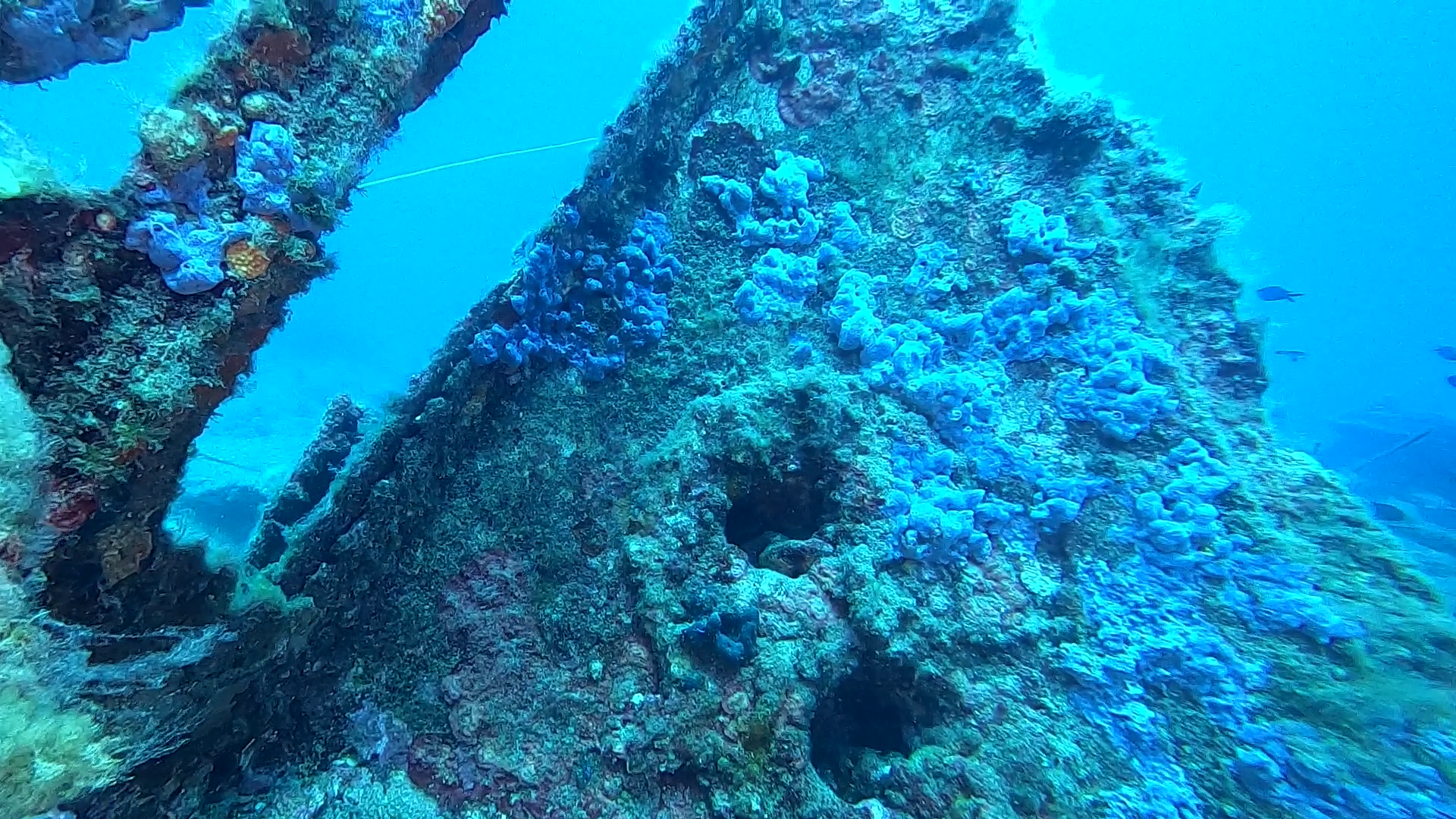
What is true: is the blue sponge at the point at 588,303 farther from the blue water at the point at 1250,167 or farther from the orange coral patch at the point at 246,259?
the blue water at the point at 1250,167

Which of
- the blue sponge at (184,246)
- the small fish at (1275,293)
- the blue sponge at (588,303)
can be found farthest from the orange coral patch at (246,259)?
the small fish at (1275,293)


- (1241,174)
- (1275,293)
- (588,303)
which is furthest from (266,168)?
(1241,174)

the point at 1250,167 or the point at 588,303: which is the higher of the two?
the point at 1250,167

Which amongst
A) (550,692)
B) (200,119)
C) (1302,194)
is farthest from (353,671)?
(1302,194)

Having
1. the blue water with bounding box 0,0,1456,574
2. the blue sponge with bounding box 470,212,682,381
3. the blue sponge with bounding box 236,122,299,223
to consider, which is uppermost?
the blue water with bounding box 0,0,1456,574

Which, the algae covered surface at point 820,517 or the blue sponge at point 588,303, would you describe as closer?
the algae covered surface at point 820,517

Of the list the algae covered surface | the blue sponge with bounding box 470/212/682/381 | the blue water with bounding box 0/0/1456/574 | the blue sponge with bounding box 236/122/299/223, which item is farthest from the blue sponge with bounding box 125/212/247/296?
the blue water with bounding box 0/0/1456/574

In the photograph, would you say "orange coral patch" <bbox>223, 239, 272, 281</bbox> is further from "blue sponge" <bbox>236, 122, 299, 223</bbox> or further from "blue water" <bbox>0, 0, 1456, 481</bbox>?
"blue water" <bbox>0, 0, 1456, 481</bbox>

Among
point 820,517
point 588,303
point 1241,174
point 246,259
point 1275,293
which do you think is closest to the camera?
point 246,259

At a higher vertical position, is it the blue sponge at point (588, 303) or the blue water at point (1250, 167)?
the blue water at point (1250, 167)

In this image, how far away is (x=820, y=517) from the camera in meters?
4.02

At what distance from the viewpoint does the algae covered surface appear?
292cm

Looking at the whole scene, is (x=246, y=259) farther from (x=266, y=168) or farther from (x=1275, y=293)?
(x=1275, y=293)

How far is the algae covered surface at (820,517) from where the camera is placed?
2.92 meters
